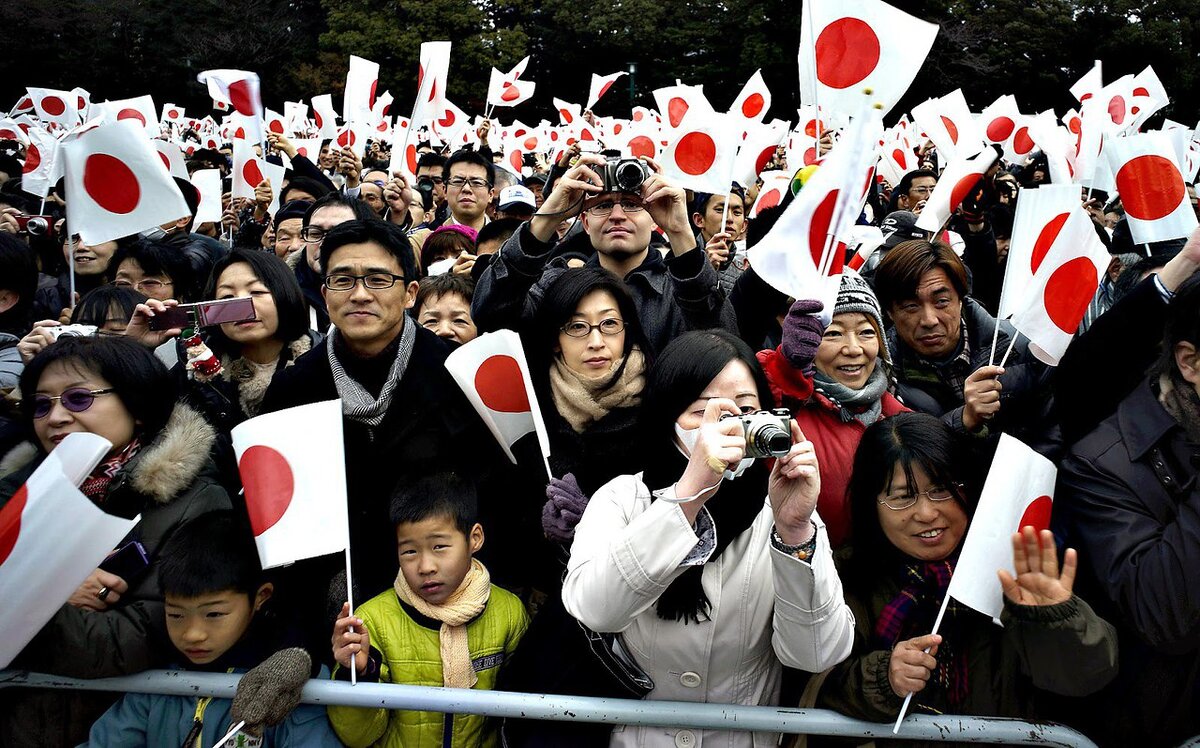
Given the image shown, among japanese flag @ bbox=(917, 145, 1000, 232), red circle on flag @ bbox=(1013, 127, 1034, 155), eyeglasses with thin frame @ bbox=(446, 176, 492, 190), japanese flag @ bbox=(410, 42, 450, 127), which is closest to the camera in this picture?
japanese flag @ bbox=(917, 145, 1000, 232)

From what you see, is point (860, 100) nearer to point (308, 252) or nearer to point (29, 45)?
point (308, 252)

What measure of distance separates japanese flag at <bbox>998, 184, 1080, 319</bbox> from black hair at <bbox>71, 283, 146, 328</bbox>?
114 inches

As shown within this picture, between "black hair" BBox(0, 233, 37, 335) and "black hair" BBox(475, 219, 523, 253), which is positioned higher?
"black hair" BBox(475, 219, 523, 253)

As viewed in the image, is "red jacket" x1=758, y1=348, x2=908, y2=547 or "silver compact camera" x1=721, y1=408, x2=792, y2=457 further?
"red jacket" x1=758, y1=348, x2=908, y2=547

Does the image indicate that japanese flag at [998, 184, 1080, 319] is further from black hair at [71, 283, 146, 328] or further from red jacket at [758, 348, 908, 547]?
black hair at [71, 283, 146, 328]

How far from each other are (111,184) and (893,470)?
9.82 feet

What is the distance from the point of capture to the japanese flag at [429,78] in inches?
229

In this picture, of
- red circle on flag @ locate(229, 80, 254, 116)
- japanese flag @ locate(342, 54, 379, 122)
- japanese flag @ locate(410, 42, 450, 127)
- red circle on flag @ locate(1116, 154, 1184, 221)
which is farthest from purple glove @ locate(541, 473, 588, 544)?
japanese flag @ locate(342, 54, 379, 122)

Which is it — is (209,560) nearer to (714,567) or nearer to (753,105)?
(714,567)

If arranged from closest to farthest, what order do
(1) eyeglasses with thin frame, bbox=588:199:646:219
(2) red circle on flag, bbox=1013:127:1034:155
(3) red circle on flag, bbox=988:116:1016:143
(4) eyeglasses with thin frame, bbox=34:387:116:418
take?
1. (4) eyeglasses with thin frame, bbox=34:387:116:418
2. (1) eyeglasses with thin frame, bbox=588:199:646:219
3. (2) red circle on flag, bbox=1013:127:1034:155
4. (3) red circle on flag, bbox=988:116:1016:143

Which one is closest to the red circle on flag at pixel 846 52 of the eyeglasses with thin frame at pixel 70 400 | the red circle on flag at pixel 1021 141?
the eyeglasses with thin frame at pixel 70 400

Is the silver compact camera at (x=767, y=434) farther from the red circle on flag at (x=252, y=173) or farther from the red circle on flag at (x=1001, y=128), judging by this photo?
the red circle on flag at (x=1001, y=128)

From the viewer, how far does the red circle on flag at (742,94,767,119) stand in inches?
243

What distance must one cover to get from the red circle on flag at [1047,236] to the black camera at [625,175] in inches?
46.4
